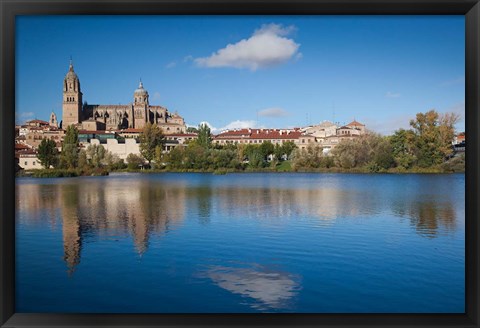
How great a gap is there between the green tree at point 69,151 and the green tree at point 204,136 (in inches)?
151

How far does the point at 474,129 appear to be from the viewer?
2.19m

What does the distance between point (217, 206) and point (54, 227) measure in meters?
2.78

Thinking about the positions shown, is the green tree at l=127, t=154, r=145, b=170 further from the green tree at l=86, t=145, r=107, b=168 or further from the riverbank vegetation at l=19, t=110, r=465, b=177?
the green tree at l=86, t=145, r=107, b=168

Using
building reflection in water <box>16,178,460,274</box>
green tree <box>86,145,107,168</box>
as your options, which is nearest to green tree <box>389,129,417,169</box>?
building reflection in water <box>16,178,460,274</box>

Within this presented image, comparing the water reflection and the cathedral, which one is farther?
the cathedral

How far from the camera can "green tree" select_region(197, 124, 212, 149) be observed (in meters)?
15.8

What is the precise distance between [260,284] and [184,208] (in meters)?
4.45

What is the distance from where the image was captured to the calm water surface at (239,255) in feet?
10.4

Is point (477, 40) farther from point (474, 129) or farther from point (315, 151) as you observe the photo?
point (315, 151)

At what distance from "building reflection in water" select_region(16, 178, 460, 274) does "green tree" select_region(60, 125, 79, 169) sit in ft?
7.28

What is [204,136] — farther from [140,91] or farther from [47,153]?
[47,153]

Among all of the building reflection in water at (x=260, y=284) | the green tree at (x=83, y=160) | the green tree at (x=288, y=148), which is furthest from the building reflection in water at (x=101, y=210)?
the green tree at (x=288, y=148)

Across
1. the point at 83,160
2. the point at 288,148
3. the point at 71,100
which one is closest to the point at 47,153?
the point at 83,160
